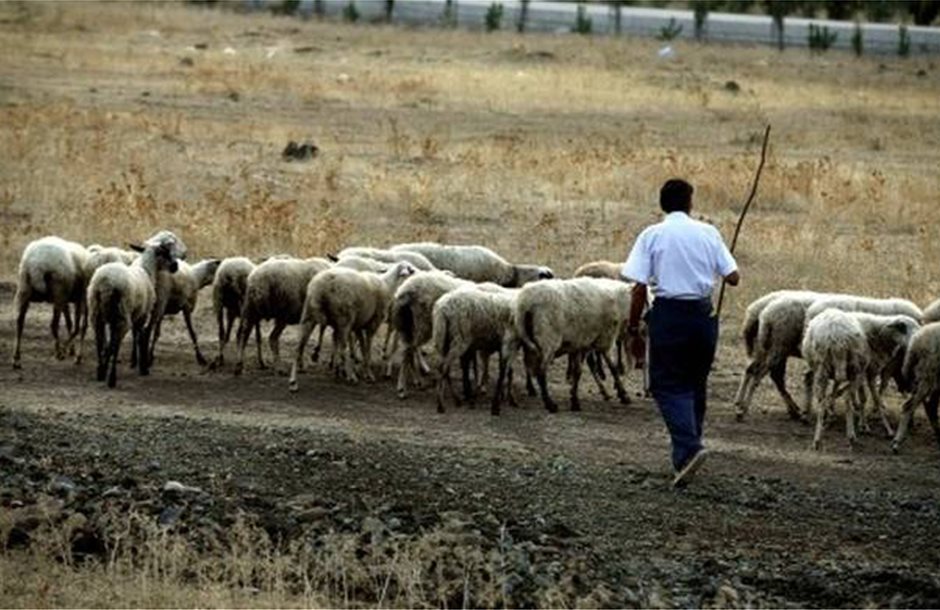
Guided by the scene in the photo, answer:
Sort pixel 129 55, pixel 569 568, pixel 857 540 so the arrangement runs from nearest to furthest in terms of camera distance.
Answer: pixel 569 568 < pixel 857 540 < pixel 129 55

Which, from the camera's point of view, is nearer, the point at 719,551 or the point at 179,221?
the point at 719,551

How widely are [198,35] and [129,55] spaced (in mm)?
6386

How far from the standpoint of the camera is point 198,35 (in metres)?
52.2

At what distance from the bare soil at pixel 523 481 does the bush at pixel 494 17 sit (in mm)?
37601

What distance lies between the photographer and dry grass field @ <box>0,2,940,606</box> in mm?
12633

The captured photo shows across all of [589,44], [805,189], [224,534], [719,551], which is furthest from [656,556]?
[589,44]

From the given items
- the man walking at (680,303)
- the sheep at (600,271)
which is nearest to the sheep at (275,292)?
the sheep at (600,271)

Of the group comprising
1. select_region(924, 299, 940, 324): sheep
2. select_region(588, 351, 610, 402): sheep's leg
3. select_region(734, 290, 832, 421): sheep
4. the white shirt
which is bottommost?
select_region(588, 351, 610, 402): sheep's leg

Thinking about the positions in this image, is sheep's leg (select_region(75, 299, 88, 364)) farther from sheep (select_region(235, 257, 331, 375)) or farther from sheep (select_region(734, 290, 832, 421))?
sheep (select_region(734, 290, 832, 421))

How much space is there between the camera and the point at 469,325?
17797mm

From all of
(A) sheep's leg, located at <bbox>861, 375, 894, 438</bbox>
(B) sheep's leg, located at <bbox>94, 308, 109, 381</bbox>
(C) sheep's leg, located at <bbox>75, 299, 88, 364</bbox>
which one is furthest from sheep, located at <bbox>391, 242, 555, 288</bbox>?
(A) sheep's leg, located at <bbox>861, 375, 894, 438</bbox>

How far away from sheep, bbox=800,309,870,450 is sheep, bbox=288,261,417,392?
410 cm

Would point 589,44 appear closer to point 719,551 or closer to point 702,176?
point 702,176

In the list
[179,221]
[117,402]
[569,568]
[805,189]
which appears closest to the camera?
[569,568]
